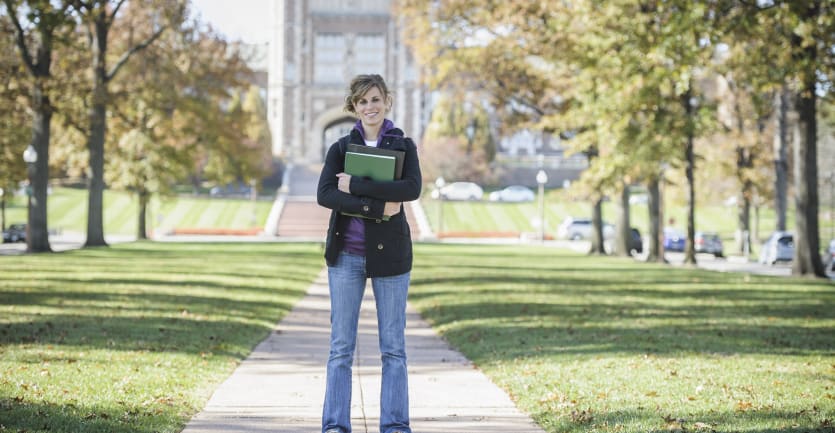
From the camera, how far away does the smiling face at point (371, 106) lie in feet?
19.0

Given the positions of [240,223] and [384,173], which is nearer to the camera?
[384,173]

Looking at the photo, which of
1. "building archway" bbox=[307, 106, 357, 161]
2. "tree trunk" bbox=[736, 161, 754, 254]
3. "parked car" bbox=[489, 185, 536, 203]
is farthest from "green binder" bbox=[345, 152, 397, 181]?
"building archway" bbox=[307, 106, 357, 161]

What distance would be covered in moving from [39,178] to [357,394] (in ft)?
78.2

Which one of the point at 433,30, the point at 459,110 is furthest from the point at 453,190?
the point at 433,30

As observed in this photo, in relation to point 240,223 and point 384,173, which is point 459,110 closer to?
point 240,223

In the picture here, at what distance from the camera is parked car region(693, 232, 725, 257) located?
144ft

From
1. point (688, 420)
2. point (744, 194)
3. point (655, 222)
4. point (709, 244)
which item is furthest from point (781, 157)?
point (688, 420)

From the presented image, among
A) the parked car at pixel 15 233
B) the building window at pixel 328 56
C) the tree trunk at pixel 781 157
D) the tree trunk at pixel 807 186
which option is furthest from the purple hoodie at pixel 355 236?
the building window at pixel 328 56

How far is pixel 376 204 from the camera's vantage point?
572cm

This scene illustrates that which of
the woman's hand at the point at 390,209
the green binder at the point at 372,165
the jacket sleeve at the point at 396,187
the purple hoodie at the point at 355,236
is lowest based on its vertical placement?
the purple hoodie at the point at 355,236

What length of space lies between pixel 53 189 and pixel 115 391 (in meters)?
66.4

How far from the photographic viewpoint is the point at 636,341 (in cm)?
1154

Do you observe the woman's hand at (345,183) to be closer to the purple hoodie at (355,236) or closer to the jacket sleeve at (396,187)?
the jacket sleeve at (396,187)

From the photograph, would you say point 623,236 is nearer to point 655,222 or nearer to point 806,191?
point 655,222
